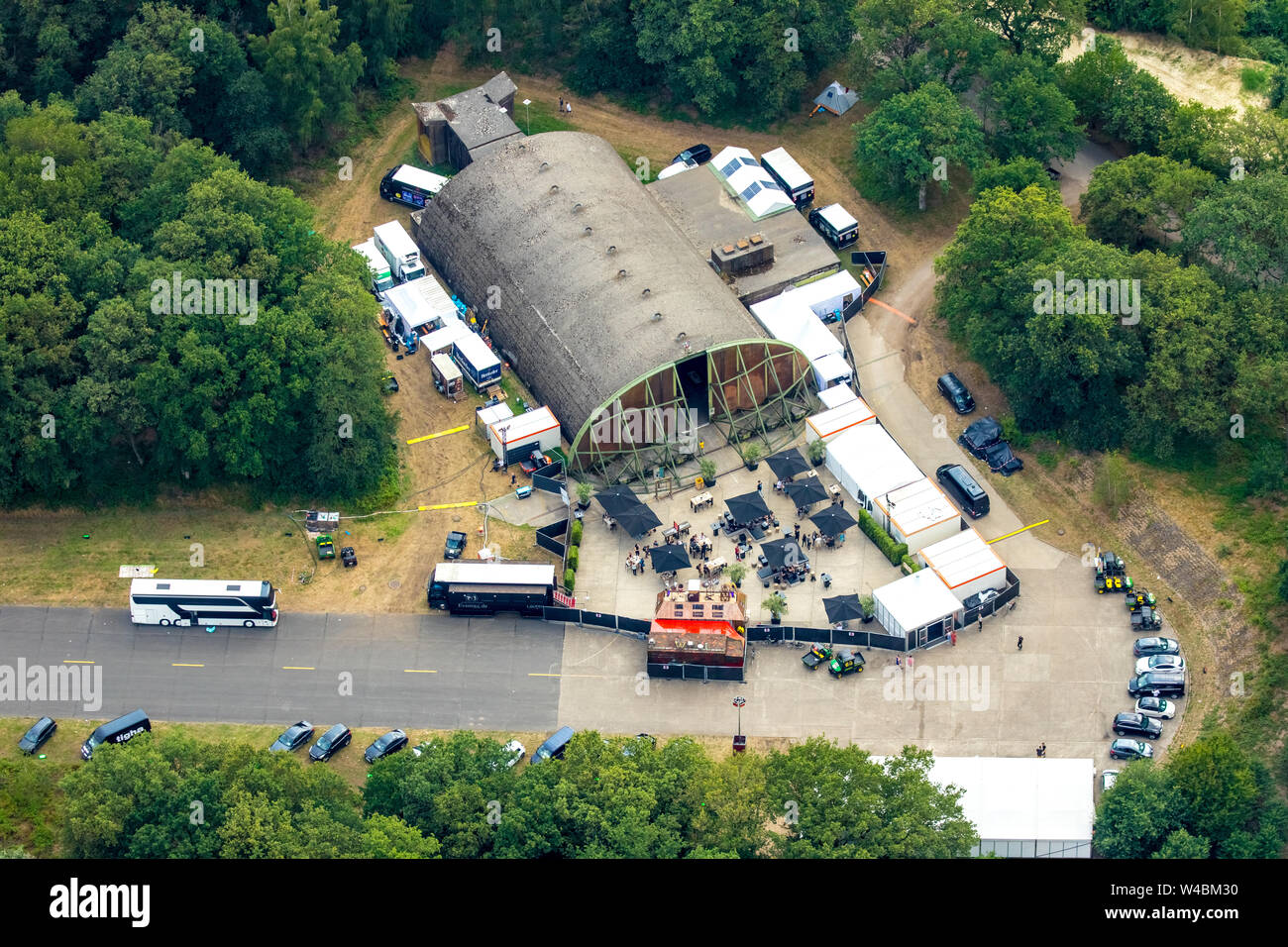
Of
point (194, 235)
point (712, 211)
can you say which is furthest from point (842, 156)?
point (194, 235)

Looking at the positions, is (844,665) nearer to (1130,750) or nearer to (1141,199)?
(1130,750)

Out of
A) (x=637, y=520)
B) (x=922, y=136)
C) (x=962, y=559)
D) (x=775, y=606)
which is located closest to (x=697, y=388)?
(x=637, y=520)

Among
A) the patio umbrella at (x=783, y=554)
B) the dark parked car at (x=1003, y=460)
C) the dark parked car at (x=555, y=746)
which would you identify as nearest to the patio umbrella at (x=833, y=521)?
the patio umbrella at (x=783, y=554)

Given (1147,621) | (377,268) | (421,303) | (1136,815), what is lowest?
(1136,815)

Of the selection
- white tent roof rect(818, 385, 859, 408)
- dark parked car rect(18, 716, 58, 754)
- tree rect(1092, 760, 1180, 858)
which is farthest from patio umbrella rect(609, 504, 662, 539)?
dark parked car rect(18, 716, 58, 754)

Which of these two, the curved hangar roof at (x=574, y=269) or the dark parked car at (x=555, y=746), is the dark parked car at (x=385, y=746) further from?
the curved hangar roof at (x=574, y=269)

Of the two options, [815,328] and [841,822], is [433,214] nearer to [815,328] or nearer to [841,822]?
[815,328]
